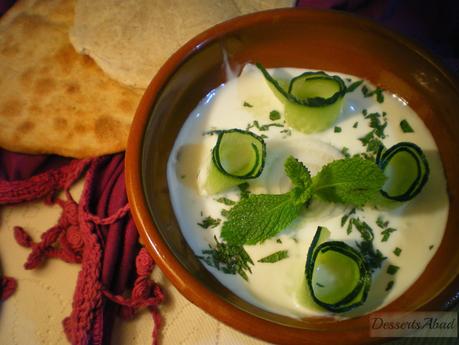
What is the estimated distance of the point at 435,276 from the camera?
92cm

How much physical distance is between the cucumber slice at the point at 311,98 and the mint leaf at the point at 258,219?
21cm

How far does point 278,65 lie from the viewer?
118cm

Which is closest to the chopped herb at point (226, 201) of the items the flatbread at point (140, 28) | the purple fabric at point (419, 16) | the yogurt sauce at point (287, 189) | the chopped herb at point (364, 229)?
the yogurt sauce at point (287, 189)

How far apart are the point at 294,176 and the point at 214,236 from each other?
0.69 ft

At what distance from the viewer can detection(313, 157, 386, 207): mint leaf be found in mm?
923

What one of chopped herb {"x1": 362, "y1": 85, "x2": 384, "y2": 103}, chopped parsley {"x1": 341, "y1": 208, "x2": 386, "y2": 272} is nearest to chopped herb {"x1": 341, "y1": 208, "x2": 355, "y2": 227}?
chopped parsley {"x1": 341, "y1": 208, "x2": 386, "y2": 272}

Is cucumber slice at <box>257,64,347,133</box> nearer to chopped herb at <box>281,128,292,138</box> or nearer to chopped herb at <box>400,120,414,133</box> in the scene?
chopped herb at <box>281,128,292,138</box>

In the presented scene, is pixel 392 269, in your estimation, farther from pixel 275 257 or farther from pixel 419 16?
pixel 419 16

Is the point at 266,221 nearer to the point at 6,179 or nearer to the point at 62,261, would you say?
the point at 62,261

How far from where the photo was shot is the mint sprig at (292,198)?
0.93m

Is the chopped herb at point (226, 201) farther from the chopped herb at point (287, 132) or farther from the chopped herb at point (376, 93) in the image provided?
the chopped herb at point (376, 93)

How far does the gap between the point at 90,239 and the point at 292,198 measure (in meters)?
0.46

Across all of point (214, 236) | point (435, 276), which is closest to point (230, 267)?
point (214, 236)

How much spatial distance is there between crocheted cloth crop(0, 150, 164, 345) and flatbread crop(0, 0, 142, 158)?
0.05m
